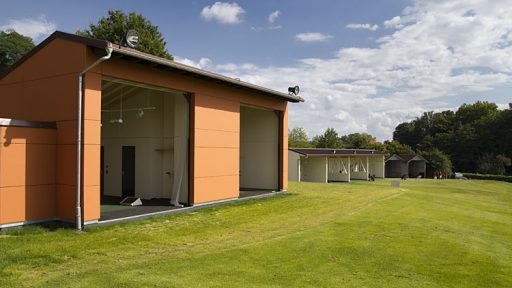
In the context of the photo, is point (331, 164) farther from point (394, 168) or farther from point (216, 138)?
point (216, 138)

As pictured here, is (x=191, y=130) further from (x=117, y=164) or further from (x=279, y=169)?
(x=279, y=169)

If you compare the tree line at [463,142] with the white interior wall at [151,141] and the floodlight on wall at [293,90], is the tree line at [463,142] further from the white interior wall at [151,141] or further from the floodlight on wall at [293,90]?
the white interior wall at [151,141]

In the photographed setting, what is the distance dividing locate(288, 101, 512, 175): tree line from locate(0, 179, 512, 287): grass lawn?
4315cm

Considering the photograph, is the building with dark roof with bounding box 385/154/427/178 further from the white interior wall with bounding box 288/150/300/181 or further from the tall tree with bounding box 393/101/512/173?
the white interior wall with bounding box 288/150/300/181

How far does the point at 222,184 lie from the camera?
14273 millimetres

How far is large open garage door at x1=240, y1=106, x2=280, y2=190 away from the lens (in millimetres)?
18656

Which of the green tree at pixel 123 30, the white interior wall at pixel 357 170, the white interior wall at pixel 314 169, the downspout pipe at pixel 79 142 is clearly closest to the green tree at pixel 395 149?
the white interior wall at pixel 357 170

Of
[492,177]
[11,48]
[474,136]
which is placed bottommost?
[492,177]

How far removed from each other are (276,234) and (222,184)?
5064 millimetres

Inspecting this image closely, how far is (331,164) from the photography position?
3441cm

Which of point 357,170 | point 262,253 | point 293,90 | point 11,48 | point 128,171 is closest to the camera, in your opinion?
point 262,253

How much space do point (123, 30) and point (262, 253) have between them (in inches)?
1195

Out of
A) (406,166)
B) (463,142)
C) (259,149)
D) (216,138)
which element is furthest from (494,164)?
(216,138)

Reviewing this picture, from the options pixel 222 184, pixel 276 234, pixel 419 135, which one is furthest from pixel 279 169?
pixel 419 135
